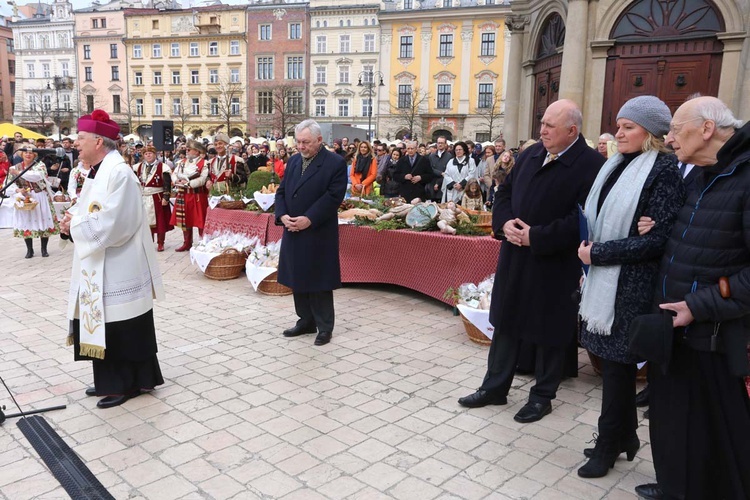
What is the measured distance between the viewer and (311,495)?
119 inches

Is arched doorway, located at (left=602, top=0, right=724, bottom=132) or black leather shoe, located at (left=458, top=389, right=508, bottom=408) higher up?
arched doorway, located at (left=602, top=0, right=724, bottom=132)

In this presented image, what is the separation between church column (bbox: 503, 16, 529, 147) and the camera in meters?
13.1

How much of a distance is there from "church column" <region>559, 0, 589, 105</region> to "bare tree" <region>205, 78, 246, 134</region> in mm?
51720

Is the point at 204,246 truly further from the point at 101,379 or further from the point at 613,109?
the point at 613,109

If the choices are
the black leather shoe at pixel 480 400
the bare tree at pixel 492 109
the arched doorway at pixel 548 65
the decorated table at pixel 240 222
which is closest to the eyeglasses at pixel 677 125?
the black leather shoe at pixel 480 400

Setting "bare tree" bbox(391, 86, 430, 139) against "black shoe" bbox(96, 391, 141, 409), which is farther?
"bare tree" bbox(391, 86, 430, 139)

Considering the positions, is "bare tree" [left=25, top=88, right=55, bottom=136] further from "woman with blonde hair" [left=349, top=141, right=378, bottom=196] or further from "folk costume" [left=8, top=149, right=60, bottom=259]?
"woman with blonde hair" [left=349, top=141, right=378, bottom=196]

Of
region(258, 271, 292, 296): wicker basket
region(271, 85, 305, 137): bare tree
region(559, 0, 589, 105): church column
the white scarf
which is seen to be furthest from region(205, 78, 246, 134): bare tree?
the white scarf

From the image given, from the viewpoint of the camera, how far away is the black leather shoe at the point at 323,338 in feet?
17.9

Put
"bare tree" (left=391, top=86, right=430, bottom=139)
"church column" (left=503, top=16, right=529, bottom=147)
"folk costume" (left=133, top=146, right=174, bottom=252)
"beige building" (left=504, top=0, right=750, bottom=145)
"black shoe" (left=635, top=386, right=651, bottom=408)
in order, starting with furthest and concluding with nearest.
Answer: "bare tree" (left=391, top=86, right=430, bottom=139) → "church column" (left=503, top=16, right=529, bottom=147) → "folk costume" (left=133, top=146, right=174, bottom=252) → "beige building" (left=504, top=0, right=750, bottom=145) → "black shoe" (left=635, top=386, right=651, bottom=408)

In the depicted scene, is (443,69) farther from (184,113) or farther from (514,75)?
(514,75)

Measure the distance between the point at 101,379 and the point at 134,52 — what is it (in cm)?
6622

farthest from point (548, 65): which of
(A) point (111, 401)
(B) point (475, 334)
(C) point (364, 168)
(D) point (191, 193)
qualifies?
(A) point (111, 401)

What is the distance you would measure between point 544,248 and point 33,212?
29.9 feet
